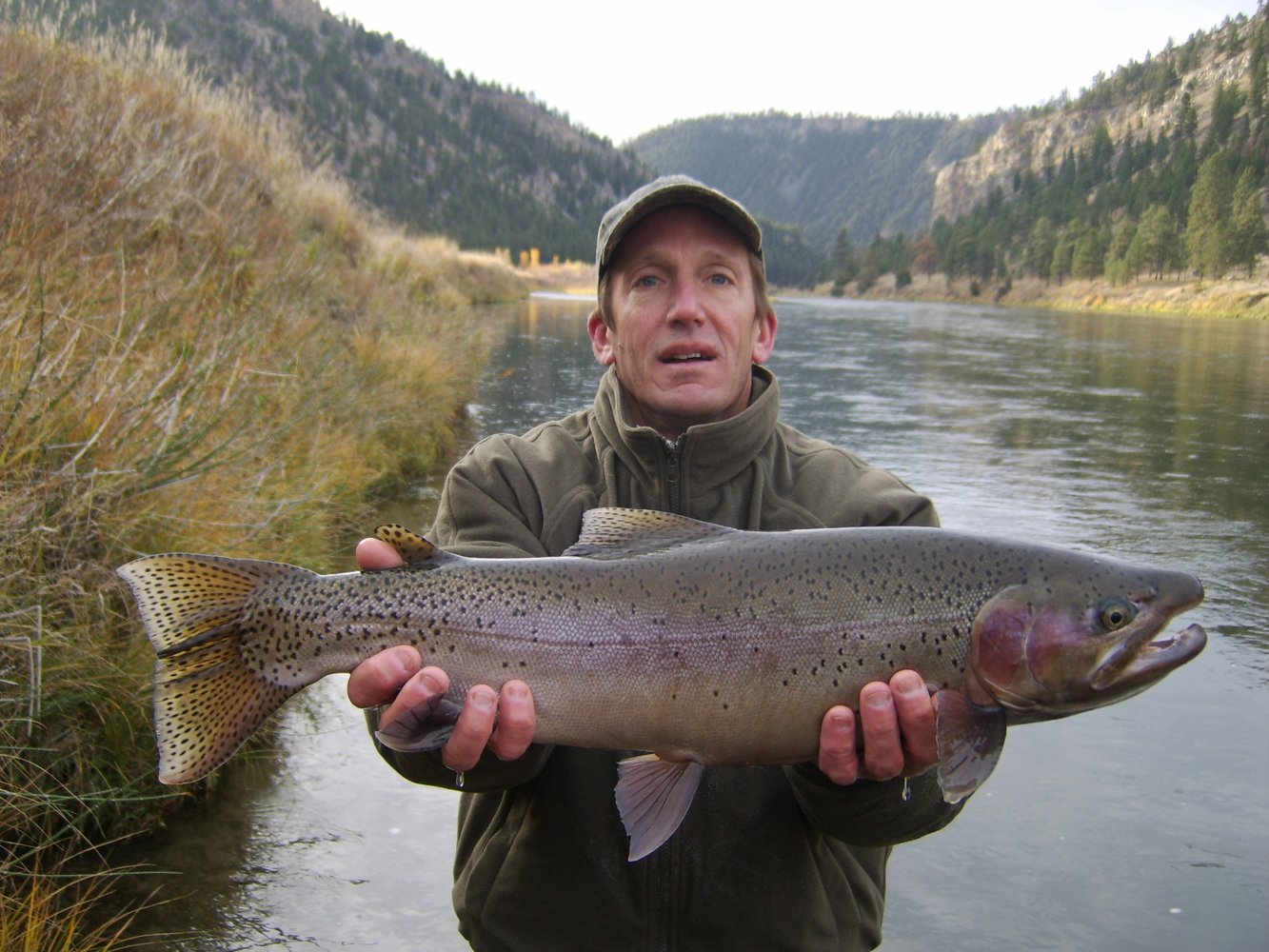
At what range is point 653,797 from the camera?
2.23 m

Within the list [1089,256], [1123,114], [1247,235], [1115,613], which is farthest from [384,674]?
[1123,114]

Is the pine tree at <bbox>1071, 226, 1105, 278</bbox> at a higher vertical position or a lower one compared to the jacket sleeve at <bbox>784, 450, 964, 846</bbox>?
higher

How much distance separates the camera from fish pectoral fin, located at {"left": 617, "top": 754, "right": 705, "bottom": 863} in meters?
2.20

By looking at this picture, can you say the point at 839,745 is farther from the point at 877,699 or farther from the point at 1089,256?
the point at 1089,256

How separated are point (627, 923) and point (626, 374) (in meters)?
1.46

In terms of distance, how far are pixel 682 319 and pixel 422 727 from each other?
4.21ft

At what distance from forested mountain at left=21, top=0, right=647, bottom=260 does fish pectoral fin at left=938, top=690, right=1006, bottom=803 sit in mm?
93727

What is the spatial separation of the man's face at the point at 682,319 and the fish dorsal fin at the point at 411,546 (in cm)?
80

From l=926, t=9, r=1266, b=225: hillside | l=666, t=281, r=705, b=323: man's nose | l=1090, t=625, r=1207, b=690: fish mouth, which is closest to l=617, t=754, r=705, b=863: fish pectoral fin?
l=1090, t=625, r=1207, b=690: fish mouth

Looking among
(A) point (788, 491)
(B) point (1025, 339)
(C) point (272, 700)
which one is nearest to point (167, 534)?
(C) point (272, 700)

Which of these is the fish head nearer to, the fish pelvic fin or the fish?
the fish

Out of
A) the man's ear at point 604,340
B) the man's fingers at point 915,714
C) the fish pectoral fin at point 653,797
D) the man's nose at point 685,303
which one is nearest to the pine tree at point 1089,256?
the man's ear at point 604,340

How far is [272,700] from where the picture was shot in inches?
93.1

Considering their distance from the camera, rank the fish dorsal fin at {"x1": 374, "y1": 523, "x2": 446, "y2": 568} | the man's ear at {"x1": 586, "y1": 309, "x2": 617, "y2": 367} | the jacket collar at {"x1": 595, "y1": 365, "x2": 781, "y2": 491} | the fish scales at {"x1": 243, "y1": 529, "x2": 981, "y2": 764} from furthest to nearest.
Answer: the man's ear at {"x1": 586, "y1": 309, "x2": 617, "y2": 367} → the jacket collar at {"x1": 595, "y1": 365, "x2": 781, "y2": 491} → the fish dorsal fin at {"x1": 374, "y1": 523, "x2": 446, "y2": 568} → the fish scales at {"x1": 243, "y1": 529, "x2": 981, "y2": 764}
